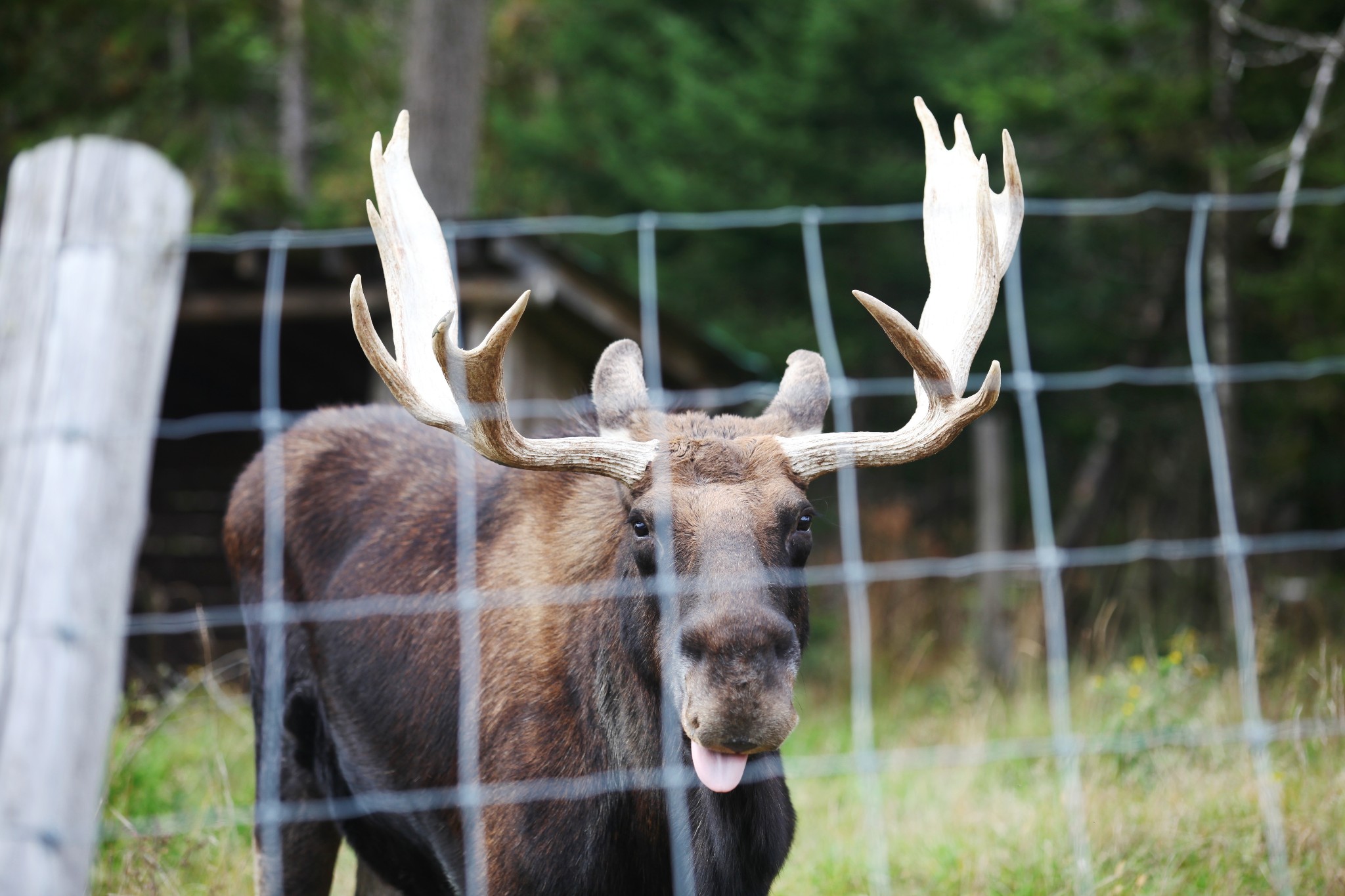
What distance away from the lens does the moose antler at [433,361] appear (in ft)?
9.16

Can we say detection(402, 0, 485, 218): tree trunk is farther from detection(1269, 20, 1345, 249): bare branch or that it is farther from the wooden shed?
detection(1269, 20, 1345, 249): bare branch

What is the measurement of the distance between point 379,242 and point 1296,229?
248 inches

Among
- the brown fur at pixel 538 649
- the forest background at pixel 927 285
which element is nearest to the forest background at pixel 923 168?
the forest background at pixel 927 285

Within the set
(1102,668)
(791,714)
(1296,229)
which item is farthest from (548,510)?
(1296,229)

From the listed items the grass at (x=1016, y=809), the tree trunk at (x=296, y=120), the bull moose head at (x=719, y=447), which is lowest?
the grass at (x=1016, y=809)

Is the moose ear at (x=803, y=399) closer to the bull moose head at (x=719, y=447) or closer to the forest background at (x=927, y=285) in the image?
the bull moose head at (x=719, y=447)

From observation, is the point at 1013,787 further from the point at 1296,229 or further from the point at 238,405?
the point at 238,405

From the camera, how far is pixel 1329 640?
6.79 metres

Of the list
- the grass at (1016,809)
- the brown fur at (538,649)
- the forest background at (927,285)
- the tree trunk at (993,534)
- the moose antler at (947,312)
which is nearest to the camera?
the brown fur at (538,649)

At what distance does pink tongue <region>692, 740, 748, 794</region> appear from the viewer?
8.54ft

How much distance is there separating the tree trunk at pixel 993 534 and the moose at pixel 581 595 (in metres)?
6.19

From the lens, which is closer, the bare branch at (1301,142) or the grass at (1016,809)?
the grass at (1016,809)

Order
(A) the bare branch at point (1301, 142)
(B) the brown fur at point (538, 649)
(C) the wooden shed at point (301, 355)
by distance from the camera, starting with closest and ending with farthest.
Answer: (B) the brown fur at point (538, 649) → (A) the bare branch at point (1301, 142) → (C) the wooden shed at point (301, 355)

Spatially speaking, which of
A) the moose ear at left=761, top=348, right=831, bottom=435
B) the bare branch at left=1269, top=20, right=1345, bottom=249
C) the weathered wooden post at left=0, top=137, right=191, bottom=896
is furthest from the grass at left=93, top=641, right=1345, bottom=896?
the bare branch at left=1269, top=20, right=1345, bottom=249
